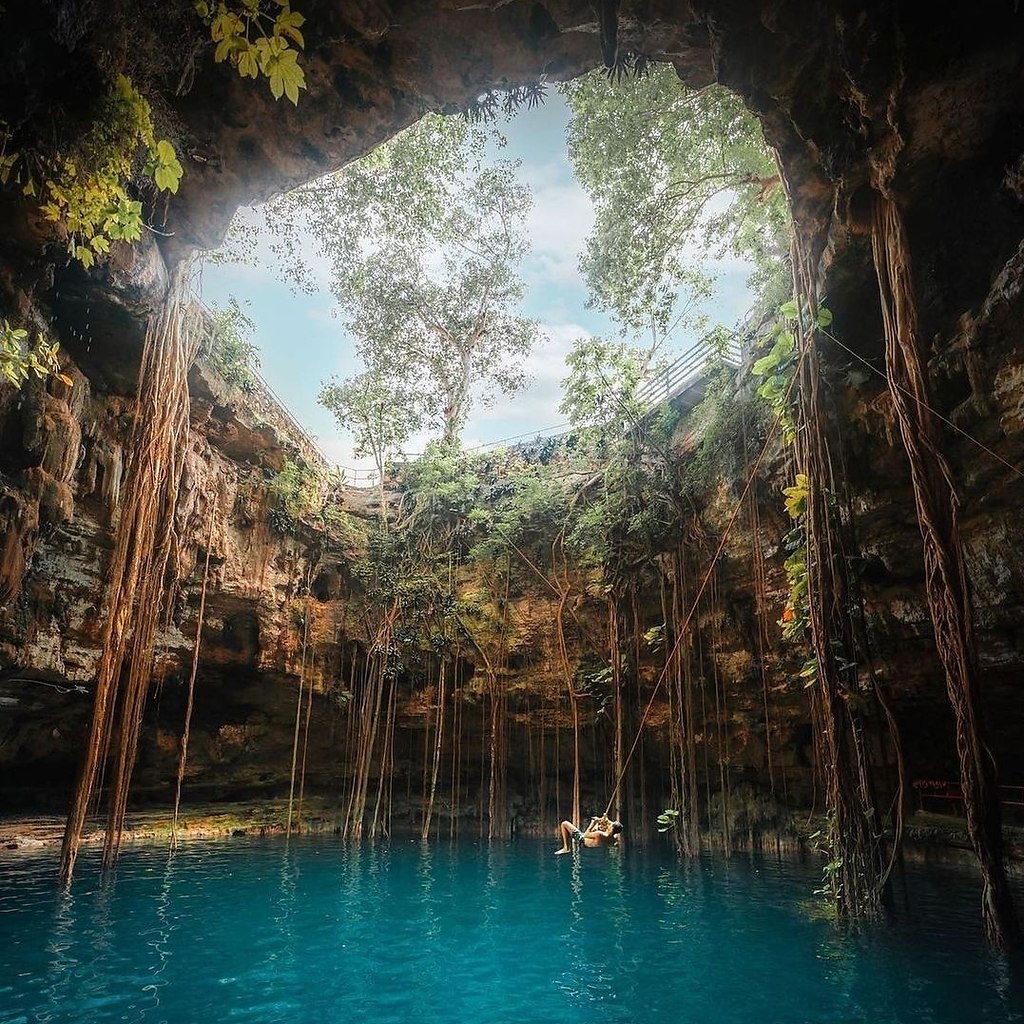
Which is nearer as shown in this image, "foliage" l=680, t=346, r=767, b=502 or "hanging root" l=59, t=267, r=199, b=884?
"hanging root" l=59, t=267, r=199, b=884

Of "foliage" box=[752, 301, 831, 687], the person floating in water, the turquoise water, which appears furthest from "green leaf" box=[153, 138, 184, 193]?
the person floating in water

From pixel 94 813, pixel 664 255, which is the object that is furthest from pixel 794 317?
pixel 94 813

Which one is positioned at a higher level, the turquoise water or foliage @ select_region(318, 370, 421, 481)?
foliage @ select_region(318, 370, 421, 481)

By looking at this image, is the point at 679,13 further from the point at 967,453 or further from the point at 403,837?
the point at 403,837

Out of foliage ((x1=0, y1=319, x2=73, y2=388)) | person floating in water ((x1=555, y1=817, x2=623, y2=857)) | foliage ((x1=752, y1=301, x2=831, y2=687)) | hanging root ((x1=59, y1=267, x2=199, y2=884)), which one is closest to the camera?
foliage ((x1=0, y1=319, x2=73, y2=388))

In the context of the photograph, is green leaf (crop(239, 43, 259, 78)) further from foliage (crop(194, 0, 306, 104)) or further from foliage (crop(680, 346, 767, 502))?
foliage (crop(680, 346, 767, 502))

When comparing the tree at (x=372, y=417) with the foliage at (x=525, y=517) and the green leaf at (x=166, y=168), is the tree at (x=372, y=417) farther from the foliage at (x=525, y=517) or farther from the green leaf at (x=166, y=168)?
the green leaf at (x=166, y=168)

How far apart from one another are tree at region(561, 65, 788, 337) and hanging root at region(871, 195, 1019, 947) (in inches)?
→ 117

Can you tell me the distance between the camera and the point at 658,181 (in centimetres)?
796

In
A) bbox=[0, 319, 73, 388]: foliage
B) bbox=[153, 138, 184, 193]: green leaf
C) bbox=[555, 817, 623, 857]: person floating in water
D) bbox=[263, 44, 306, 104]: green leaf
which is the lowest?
bbox=[555, 817, 623, 857]: person floating in water

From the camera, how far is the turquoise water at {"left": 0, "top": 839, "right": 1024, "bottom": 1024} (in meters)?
3.27

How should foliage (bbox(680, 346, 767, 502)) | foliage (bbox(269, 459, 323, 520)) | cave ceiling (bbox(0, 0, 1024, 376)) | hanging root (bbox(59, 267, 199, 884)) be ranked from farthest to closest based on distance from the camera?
foliage (bbox(269, 459, 323, 520)) < foliage (bbox(680, 346, 767, 502)) < hanging root (bbox(59, 267, 199, 884)) < cave ceiling (bbox(0, 0, 1024, 376))

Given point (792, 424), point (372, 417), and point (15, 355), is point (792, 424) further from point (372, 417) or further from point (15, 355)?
Result: point (372, 417)

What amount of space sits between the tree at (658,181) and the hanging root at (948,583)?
298cm
